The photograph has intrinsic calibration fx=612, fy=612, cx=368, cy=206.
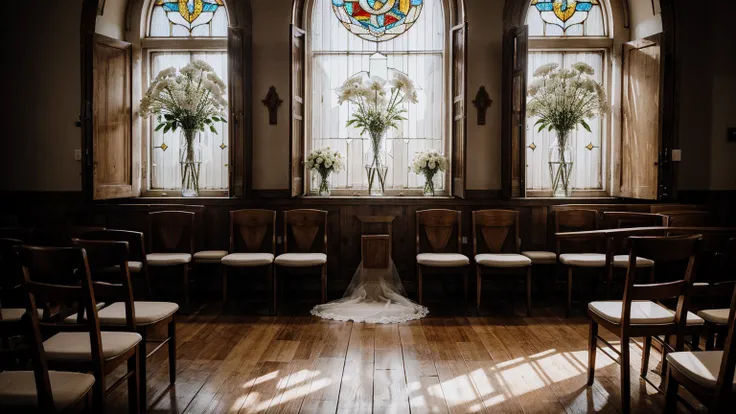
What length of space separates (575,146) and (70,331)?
232 inches

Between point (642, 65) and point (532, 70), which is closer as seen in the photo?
point (642, 65)

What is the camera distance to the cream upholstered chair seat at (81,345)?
2.92m

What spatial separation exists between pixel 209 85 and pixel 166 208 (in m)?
1.42

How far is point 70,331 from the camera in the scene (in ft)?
9.86

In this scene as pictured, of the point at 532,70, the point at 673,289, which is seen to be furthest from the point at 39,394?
the point at 532,70

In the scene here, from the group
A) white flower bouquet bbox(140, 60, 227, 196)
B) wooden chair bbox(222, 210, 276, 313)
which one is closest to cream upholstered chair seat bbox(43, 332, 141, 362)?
wooden chair bbox(222, 210, 276, 313)

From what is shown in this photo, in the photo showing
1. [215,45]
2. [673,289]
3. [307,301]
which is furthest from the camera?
[215,45]

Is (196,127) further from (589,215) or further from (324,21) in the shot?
(589,215)

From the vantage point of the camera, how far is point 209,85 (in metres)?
6.71

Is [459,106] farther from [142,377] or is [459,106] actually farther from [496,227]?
[142,377]

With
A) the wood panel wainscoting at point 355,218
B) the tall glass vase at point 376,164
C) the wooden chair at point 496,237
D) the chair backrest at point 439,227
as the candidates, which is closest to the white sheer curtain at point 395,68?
the tall glass vase at point 376,164

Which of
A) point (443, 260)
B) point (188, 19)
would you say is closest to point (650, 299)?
point (443, 260)

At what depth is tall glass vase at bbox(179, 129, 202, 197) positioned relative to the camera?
6883 millimetres

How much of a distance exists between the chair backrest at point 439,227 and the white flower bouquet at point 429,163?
21.2 inches
